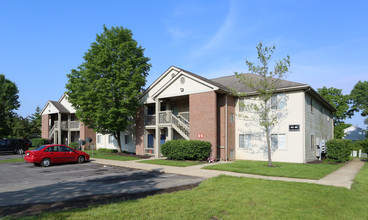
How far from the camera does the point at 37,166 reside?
57.4 ft

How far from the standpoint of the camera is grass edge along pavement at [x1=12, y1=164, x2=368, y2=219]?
575 cm

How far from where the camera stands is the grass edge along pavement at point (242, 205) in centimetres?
575

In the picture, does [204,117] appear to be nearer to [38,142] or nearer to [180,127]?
[180,127]

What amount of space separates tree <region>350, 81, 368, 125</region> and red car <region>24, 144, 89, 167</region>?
50.0 metres

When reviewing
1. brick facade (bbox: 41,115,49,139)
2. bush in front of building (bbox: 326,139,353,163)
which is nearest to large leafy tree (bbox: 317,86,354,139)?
bush in front of building (bbox: 326,139,353,163)

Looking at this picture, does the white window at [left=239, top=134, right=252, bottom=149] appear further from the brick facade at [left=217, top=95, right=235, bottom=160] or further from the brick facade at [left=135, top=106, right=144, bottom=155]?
the brick facade at [left=135, top=106, right=144, bottom=155]

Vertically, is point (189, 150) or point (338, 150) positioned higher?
point (189, 150)

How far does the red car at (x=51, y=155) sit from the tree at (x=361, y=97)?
50.0m

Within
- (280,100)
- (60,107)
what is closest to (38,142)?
(60,107)

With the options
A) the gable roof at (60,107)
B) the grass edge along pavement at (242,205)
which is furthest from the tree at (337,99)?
the gable roof at (60,107)

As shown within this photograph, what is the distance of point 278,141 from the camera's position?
63.8 ft

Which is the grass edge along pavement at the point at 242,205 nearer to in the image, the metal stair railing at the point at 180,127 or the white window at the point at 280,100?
the white window at the point at 280,100

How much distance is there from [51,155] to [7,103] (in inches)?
1682

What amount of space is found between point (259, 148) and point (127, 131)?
15.2 meters
